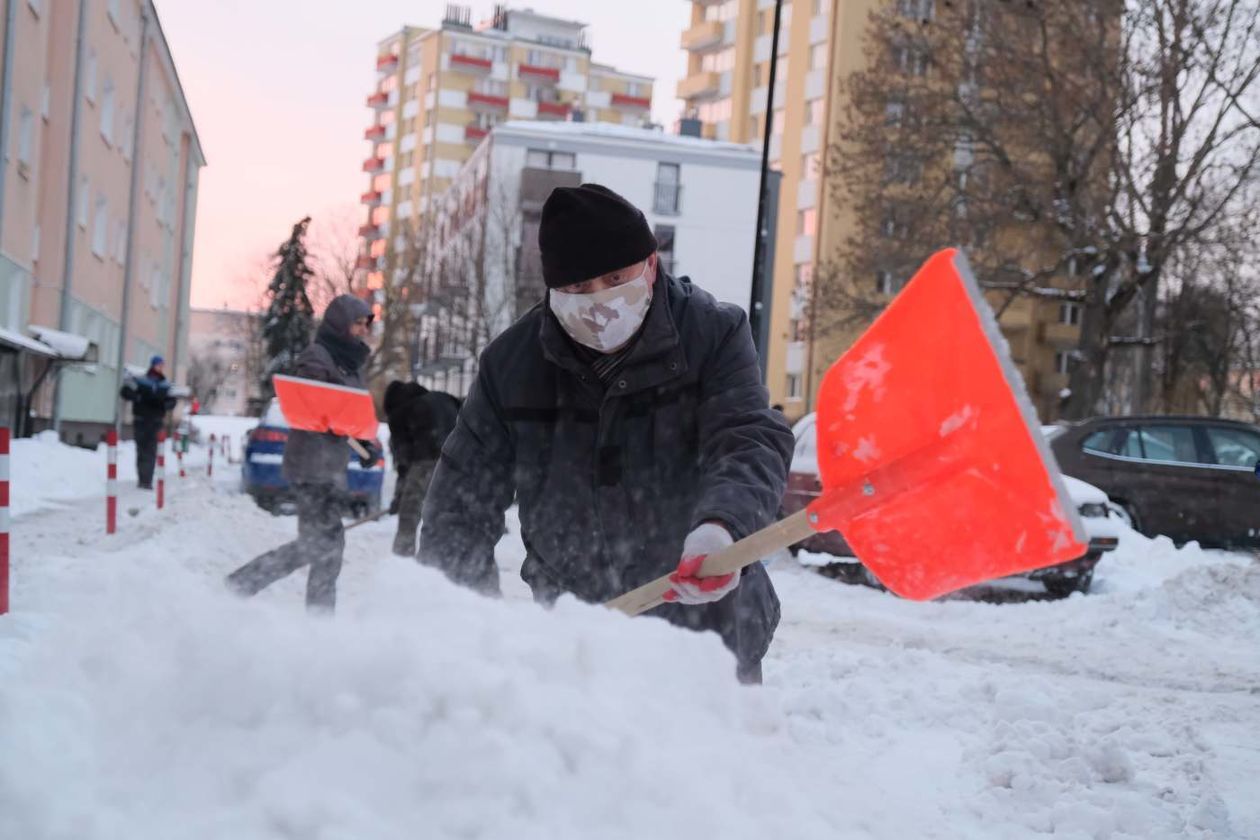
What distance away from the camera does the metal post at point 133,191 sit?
2895 cm

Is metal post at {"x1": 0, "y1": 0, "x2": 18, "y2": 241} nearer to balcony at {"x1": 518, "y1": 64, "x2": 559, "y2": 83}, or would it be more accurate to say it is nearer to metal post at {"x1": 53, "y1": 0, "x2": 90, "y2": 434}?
metal post at {"x1": 53, "y1": 0, "x2": 90, "y2": 434}

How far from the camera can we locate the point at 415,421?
9492 millimetres

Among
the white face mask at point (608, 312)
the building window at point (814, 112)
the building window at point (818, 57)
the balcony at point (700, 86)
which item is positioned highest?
the balcony at point (700, 86)

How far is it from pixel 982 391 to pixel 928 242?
23.2m

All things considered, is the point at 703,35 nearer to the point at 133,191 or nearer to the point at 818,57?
the point at 818,57

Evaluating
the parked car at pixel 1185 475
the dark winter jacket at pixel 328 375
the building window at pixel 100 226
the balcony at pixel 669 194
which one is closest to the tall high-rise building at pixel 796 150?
the balcony at pixel 669 194

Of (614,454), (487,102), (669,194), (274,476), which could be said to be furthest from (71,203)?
(487,102)

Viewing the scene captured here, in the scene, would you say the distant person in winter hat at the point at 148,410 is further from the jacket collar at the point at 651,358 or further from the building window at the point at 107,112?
the jacket collar at the point at 651,358

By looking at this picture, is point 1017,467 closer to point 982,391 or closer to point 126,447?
point 982,391

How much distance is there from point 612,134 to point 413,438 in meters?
43.2

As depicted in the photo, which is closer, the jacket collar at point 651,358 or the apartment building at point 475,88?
the jacket collar at point 651,358

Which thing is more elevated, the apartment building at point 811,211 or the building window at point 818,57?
the building window at point 818,57

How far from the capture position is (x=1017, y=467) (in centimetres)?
258

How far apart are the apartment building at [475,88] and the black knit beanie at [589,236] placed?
252 ft
